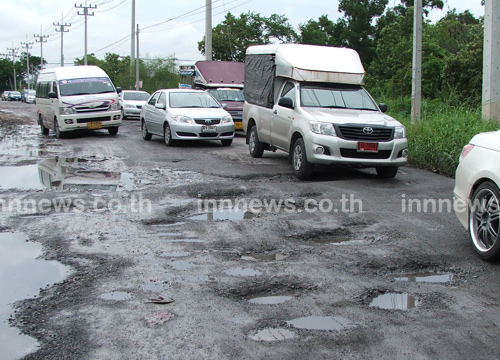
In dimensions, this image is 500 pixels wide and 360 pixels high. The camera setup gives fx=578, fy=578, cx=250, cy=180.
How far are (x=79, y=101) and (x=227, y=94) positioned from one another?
528 cm

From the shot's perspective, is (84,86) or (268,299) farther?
(84,86)

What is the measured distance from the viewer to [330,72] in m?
11.4

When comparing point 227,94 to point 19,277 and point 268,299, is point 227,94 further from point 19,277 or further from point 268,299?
point 268,299

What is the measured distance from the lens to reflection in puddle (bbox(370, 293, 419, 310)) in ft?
14.5

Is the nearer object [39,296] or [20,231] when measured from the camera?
[39,296]

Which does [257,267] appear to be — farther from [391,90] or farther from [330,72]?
[391,90]

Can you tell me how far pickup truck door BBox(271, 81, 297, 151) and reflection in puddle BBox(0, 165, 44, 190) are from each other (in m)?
4.60

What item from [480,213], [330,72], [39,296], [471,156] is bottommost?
[39,296]

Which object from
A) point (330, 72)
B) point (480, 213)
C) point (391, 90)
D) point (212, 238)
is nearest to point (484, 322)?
point (480, 213)

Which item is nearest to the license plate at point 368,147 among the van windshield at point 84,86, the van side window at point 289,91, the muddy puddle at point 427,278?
the van side window at point 289,91

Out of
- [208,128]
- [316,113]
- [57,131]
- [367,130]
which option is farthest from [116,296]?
[57,131]

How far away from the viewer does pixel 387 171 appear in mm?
10648

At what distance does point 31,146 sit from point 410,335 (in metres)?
14.8

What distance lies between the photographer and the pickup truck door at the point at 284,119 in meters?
11.2
